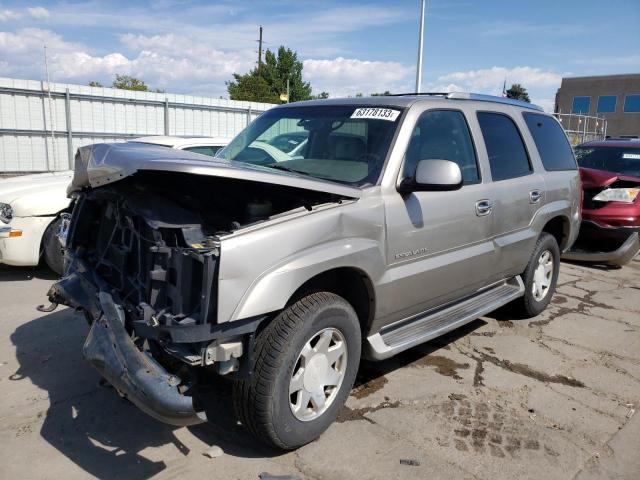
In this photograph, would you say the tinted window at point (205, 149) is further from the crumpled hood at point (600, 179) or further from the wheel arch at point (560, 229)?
the crumpled hood at point (600, 179)

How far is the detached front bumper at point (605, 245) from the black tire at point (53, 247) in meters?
6.50

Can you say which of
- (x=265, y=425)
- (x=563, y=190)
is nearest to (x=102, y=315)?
(x=265, y=425)

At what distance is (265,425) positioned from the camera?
2727mm

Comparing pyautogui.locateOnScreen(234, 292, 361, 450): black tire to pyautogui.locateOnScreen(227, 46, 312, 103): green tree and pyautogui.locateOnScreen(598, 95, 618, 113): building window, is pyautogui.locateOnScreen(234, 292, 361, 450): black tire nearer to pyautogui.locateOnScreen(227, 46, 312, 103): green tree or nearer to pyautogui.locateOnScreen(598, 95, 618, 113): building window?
pyautogui.locateOnScreen(227, 46, 312, 103): green tree

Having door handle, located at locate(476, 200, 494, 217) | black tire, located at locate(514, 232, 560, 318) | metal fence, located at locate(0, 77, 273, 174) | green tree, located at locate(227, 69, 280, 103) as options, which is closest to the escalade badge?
door handle, located at locate(476, 200, 494, 217)

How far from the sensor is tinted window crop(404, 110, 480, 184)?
3602 mm

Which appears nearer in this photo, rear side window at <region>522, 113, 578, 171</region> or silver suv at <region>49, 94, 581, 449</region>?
silver suv at <region>49, 94, 581, 449</region>

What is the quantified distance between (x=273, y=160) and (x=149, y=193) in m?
1.15

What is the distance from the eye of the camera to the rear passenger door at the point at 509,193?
427 cm

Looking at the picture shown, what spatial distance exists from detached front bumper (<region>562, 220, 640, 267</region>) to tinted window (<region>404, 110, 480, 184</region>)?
416cm

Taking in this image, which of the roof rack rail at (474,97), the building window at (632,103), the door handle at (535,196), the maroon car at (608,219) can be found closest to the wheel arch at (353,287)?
the roof rack rail at (474,97)

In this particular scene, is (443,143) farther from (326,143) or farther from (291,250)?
(291,250)

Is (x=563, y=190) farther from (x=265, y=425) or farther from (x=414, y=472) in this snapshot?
(x=265, y=425)

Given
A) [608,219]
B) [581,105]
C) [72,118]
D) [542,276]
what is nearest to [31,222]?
[542,276]
